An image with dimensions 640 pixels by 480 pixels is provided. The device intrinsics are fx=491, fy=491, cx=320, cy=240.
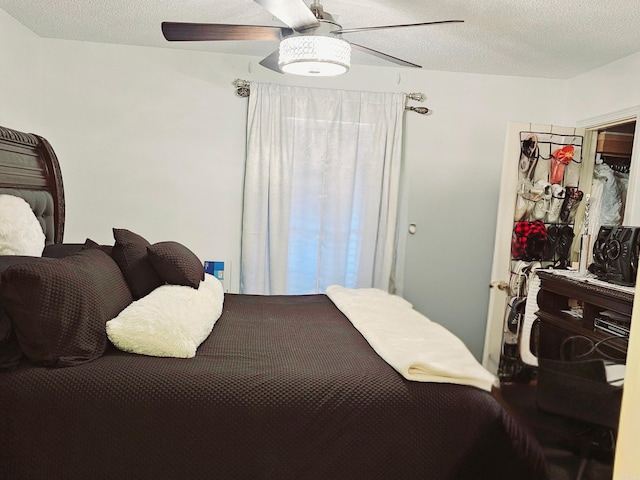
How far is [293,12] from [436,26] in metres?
1.13

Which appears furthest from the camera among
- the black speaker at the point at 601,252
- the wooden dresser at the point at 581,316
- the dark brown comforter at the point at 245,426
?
the black speaker at the point at 601,252

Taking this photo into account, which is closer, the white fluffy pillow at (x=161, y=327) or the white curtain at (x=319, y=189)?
the white fluffy pillow at (x=161, y=327)

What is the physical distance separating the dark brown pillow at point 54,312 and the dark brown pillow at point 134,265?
41cm

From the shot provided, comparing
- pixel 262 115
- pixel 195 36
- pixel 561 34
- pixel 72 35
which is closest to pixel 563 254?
pixel 561 34

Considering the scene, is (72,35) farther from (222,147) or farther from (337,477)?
(337,477)

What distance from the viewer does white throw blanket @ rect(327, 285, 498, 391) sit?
156cm

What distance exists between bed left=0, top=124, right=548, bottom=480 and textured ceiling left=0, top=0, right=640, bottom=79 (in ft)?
5.49

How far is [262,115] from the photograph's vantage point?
11.0 ft

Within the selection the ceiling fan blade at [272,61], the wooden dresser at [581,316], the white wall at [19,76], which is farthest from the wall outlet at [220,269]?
the wooden dresser at [581,316]

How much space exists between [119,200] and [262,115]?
1.13 m

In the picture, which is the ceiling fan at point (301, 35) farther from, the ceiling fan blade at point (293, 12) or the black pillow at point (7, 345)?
the black pillow at point (7, 345)

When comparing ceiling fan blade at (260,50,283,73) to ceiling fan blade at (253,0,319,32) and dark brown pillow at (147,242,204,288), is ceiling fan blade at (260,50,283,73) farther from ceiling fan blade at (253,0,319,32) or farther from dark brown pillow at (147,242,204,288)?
dark brown pillow at (147,242,204,288)

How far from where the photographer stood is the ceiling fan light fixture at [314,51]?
1.90 meters

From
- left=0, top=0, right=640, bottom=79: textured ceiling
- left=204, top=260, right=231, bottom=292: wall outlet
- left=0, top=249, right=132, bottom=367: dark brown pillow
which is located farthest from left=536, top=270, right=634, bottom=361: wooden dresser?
left=0, top=249, right=132, bottom=367: dark brown pillow
